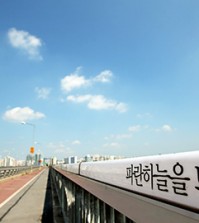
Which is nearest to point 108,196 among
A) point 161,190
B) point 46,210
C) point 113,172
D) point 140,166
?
point 113,172

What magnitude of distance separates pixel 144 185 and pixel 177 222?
0.46 metres

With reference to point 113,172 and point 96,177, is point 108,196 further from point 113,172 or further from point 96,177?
point 96,177

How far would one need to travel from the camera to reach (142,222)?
1424 millimetres

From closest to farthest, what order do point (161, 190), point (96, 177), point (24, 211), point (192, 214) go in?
point (192, 214) < point (161, 190) < point (96, 177) < point (24, 211)

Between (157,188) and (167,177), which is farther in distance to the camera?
(157,188)

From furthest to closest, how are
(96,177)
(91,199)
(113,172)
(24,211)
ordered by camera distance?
(24,211)
(91,199)
(96,177)
(113,172)

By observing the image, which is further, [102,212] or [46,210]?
[46,210]

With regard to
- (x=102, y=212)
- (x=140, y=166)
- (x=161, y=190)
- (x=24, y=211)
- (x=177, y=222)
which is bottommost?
(x=24, y=211)

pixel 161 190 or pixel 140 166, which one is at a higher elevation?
pixel 140 166

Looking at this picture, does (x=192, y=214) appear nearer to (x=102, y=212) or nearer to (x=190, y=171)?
(x=190, y=171)

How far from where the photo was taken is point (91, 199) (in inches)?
154

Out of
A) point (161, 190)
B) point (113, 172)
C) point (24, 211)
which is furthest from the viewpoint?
point (24, 211)

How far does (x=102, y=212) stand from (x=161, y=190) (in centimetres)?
210

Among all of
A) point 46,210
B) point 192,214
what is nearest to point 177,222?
point 192,214
